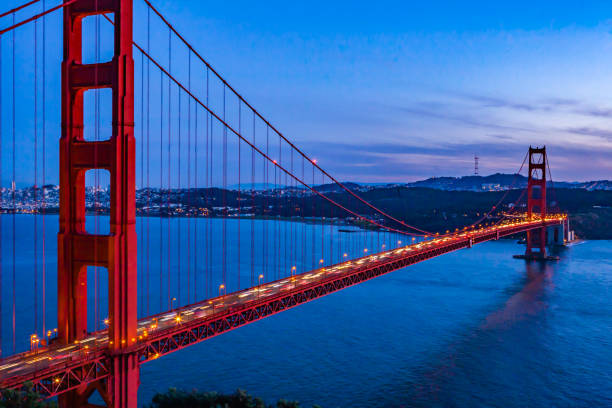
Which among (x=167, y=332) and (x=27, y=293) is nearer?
(x=167, y=332)

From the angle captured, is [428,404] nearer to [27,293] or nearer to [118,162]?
[118,162]

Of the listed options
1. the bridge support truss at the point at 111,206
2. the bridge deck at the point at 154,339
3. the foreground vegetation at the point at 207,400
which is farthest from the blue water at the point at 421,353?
the bridge support truss at the point at 111,206

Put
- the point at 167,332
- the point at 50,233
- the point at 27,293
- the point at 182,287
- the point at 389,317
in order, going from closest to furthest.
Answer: the point at 167,332 < the point at 389,317 < the point at 27,293 < the point at 182,287 < the point at 50,233

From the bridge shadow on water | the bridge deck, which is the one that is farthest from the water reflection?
the bridge deck

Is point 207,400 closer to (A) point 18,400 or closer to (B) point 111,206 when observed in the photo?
(A) point 18,400

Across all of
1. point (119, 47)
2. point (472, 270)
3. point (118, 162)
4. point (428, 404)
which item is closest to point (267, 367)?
point (428, 404)

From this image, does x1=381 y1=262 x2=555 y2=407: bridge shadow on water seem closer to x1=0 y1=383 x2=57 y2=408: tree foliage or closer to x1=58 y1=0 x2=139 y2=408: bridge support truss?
x1=58 y1=0 x2=139 y2=408: bridge support truss
